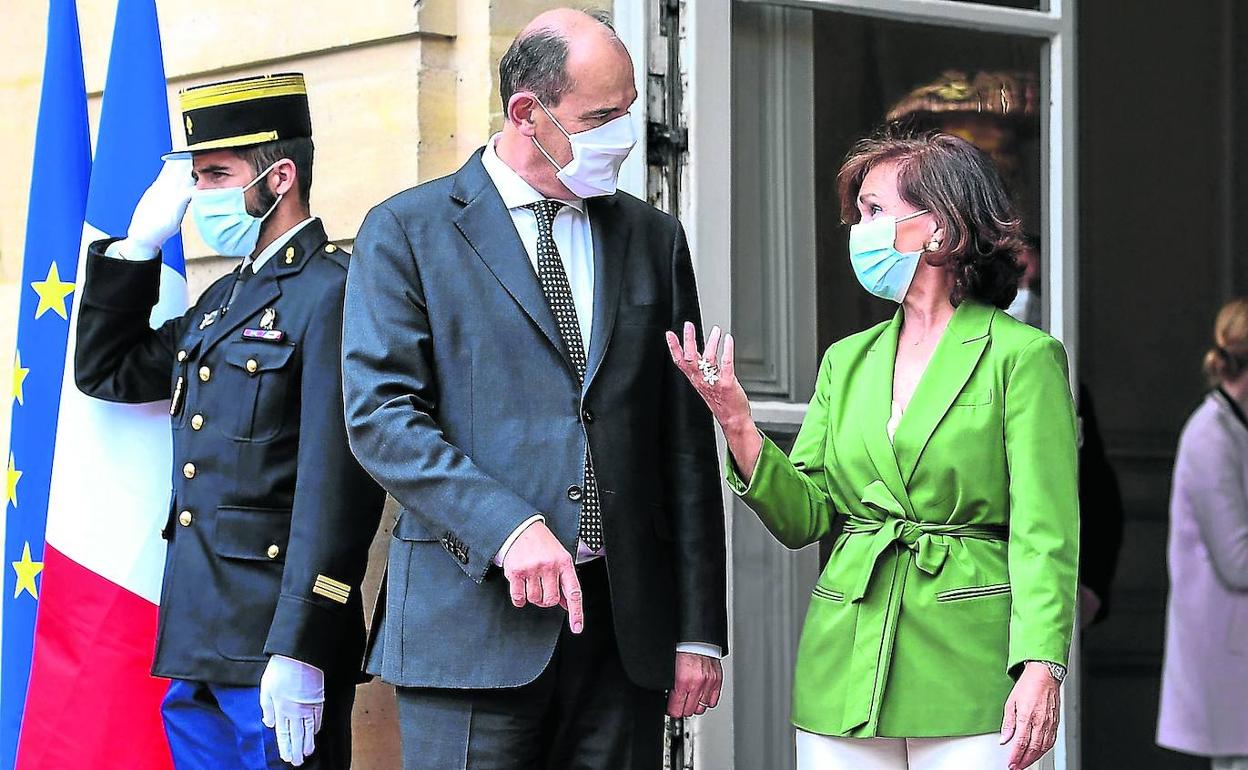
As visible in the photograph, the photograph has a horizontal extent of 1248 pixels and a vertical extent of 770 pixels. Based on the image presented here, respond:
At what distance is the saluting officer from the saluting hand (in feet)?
2.13

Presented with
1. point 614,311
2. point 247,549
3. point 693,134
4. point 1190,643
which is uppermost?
point 693,134

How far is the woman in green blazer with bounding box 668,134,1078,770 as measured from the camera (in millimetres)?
3213

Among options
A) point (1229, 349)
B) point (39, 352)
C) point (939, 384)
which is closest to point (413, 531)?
point (939, 384)

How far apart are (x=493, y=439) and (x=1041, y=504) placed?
0.85m

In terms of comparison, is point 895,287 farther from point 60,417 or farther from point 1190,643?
point 1190,643

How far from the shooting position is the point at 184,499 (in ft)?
12.8

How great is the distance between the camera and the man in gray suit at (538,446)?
10.7 feet

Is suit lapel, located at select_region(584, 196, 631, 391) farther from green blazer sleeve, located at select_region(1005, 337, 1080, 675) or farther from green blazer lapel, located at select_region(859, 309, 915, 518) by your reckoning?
green blazer sleeve, located at select_region(1005, 337, 1080, 675)

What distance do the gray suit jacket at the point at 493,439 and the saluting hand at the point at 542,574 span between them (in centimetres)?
5

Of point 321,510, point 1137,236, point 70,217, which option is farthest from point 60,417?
point 1137,236

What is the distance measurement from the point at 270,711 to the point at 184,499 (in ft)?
1.60

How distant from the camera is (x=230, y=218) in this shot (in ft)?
13.2

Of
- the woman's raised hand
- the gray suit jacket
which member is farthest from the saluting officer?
the woman's raised hand

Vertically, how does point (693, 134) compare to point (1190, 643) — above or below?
above
